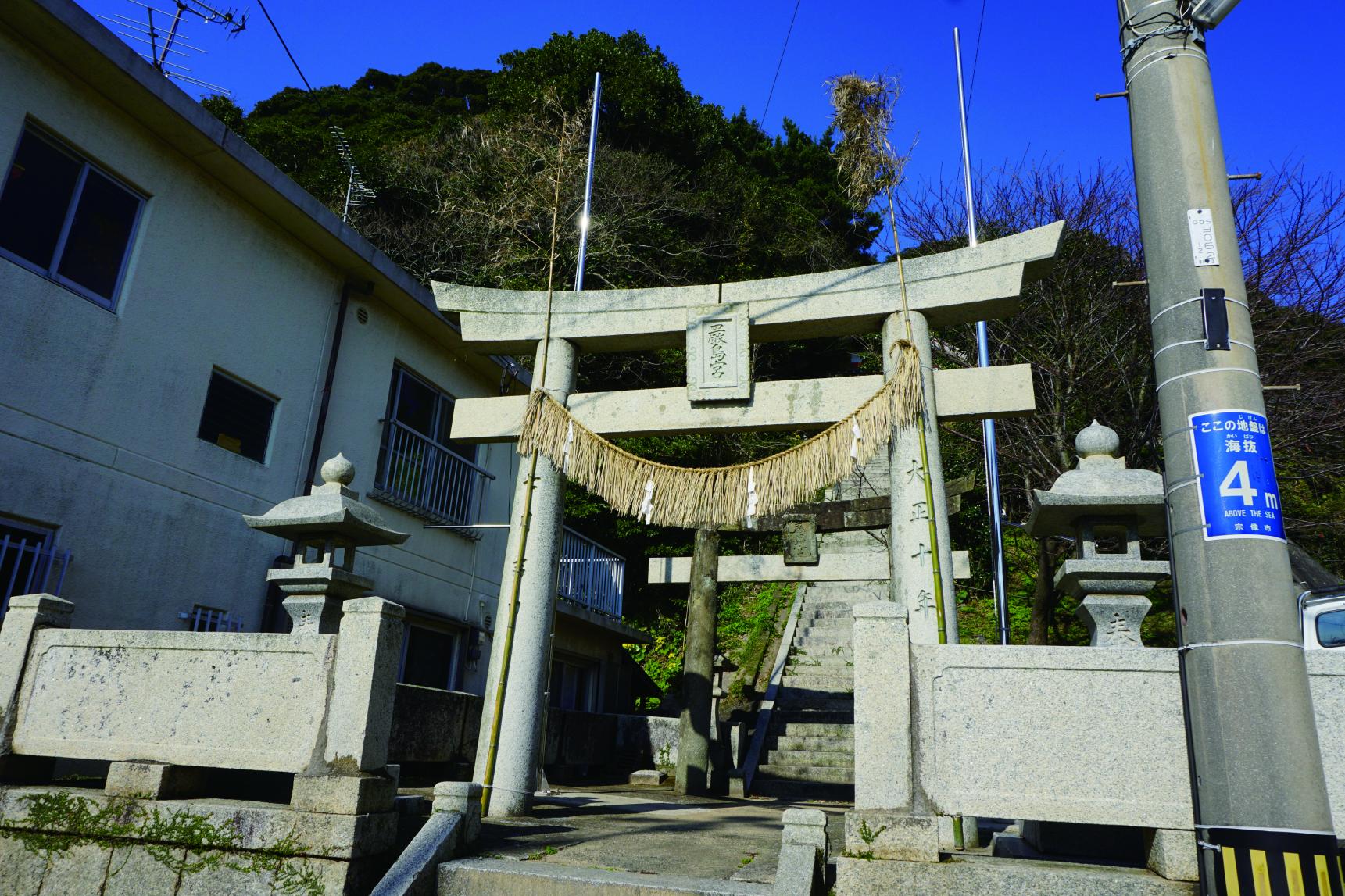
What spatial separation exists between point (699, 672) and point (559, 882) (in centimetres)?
818

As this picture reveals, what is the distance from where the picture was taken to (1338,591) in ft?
31.2

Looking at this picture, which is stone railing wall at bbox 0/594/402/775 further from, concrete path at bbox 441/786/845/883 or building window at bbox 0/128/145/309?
building window at bbox 0/128/145/309

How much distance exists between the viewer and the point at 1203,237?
12.0 ft

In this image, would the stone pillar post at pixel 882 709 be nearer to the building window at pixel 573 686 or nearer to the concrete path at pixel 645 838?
the concrete path at pixel 645 838

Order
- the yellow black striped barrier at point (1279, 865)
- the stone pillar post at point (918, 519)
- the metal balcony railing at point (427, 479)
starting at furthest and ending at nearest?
the metal balcony railing at point (427, 479) < the stone pillar post at point (918, 519) < the yellow black striped barrier at point (1279, 865)

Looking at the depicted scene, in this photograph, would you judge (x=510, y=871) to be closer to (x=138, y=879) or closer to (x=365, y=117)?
(x=138, y=879)

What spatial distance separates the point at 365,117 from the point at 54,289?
2278 cm

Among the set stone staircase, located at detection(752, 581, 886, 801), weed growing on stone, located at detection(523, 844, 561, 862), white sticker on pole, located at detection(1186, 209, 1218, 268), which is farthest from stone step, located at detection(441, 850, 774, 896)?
stone staircase, located at detection(752, 581, 886, 801)

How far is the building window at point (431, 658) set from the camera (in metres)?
12.3

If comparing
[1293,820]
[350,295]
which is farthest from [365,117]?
[1293,820]

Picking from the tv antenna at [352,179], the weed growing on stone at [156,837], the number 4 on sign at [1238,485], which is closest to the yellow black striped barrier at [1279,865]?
the number 4 on sign at [1238,485]

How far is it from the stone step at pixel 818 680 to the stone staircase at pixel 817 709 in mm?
15

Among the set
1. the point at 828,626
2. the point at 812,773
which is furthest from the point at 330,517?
the point at 828,626

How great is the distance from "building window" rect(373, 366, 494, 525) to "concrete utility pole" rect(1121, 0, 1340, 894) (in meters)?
10.1
